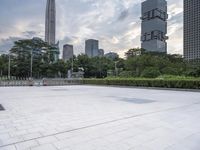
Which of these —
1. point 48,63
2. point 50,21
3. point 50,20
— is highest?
point 50,20

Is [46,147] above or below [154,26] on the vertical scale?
below

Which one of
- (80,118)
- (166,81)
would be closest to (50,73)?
(166,81)

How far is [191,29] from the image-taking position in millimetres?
59562

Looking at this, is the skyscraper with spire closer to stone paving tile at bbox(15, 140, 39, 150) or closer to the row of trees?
the row of trees

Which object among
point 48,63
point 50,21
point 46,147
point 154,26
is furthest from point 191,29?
point 50,21

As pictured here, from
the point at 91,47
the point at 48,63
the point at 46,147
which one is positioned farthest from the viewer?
the point at 91,47

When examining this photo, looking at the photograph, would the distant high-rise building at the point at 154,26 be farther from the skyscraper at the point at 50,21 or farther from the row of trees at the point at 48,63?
the skyscraper at the point at 50,21

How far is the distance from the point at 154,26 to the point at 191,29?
1407 cm

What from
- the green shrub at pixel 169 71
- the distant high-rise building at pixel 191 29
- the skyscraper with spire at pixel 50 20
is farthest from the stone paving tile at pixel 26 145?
the skyscraper with spire at pixel 50 20

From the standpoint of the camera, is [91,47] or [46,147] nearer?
[46,147]

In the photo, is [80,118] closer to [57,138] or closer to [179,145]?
[57,138]

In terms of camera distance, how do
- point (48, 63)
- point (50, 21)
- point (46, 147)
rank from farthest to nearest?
point (50, 21)
point (48, 63)
point (46, 147)

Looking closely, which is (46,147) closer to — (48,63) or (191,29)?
(48,63)

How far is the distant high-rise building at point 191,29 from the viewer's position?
183 feet
